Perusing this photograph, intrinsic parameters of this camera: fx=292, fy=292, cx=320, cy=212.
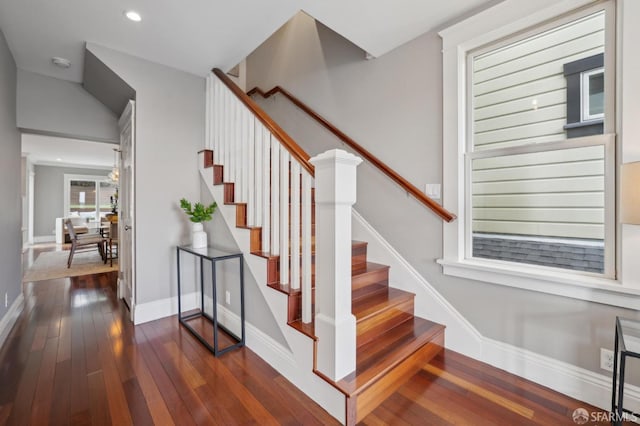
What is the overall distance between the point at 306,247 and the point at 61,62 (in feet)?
10.4

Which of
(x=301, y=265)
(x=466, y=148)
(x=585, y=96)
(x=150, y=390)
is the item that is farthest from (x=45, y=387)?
(x=585, y=96)

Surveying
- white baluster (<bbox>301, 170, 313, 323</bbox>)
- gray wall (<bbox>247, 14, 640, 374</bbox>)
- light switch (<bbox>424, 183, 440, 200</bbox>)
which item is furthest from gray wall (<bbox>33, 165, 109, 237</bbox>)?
light switch (<bbox>424, 183, 440, 200</bbox>)

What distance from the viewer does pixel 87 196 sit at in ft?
32.2

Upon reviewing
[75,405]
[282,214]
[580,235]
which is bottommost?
[75,405]

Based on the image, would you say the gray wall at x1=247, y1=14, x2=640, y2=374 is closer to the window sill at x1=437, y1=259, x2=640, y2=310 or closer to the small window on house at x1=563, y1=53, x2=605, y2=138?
the window sill at x1=437, y1=259, x2=640, y2=310

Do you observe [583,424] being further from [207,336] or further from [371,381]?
[207,336]

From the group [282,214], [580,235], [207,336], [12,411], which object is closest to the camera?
[12,411]

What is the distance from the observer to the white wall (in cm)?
279

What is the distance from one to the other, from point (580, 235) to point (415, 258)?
103cm

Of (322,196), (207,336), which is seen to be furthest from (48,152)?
(322,196)

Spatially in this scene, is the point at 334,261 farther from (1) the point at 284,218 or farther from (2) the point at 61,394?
(2) the point at 61,394

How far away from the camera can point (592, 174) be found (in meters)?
1.70

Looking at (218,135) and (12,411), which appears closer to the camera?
(12,411)

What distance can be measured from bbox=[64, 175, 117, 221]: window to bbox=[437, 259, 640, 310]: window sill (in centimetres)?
1073
